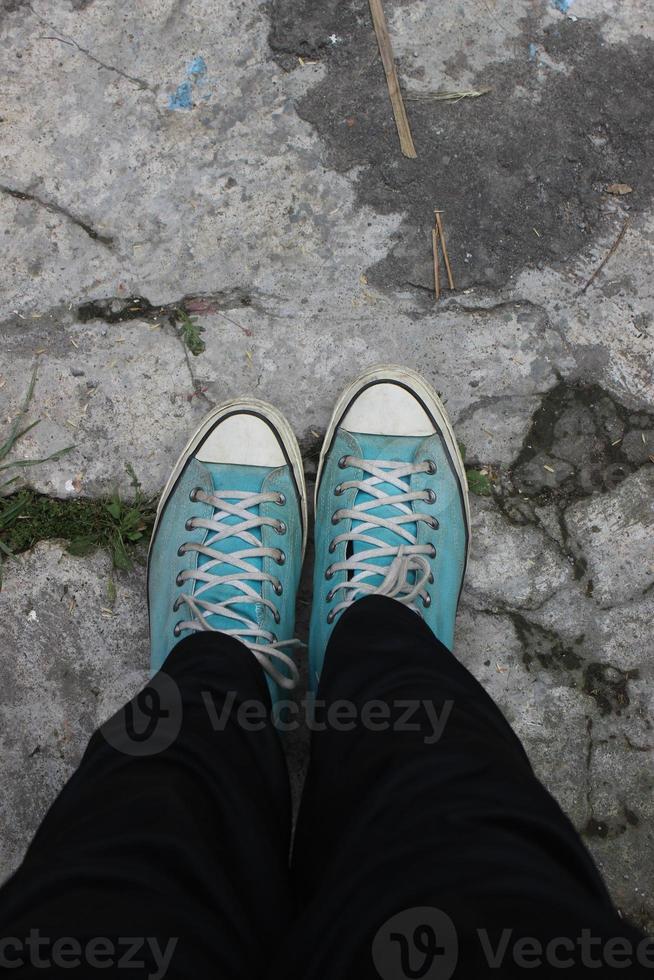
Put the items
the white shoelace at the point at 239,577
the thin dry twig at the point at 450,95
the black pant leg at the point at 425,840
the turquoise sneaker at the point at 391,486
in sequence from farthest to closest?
the thin dry twig at the point at 450,95 → the turquoise sneaker at the point at 391,486 → the white shoelace at the point at 239,577 → the black pant leg at the point at 425,840

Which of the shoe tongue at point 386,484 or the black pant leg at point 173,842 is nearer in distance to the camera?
the black pant leg at point 173,842

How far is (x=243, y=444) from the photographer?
164 centimetres

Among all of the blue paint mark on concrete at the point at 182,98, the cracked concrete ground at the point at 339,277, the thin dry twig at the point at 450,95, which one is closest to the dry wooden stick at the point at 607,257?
the cracked concrete ground at the point at 339,277

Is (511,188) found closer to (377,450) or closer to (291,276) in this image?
(291,276)

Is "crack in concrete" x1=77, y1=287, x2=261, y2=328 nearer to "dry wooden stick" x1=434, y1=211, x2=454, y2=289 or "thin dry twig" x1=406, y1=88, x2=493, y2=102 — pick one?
"dry wooden stick" x1=434, y1=211, x2=454, y2=289

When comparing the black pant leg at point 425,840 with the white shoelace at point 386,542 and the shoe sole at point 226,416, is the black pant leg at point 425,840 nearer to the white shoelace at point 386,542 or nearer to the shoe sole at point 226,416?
the white shoelace at point 386,542

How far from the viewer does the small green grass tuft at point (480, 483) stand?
1.65 m

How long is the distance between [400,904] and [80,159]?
174cm

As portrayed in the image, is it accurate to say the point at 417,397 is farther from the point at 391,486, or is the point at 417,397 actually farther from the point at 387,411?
the point at 391,486

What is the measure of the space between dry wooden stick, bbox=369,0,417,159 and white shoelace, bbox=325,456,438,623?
2.51 feet

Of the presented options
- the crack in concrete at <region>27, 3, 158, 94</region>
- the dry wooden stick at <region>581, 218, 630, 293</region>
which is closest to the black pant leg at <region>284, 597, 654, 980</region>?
the dry wooden stick at <region>581, 218, 630, 293</region>

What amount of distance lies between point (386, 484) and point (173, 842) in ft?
3.16

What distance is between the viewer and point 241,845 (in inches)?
40.0

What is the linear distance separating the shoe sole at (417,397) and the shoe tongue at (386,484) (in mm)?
60
